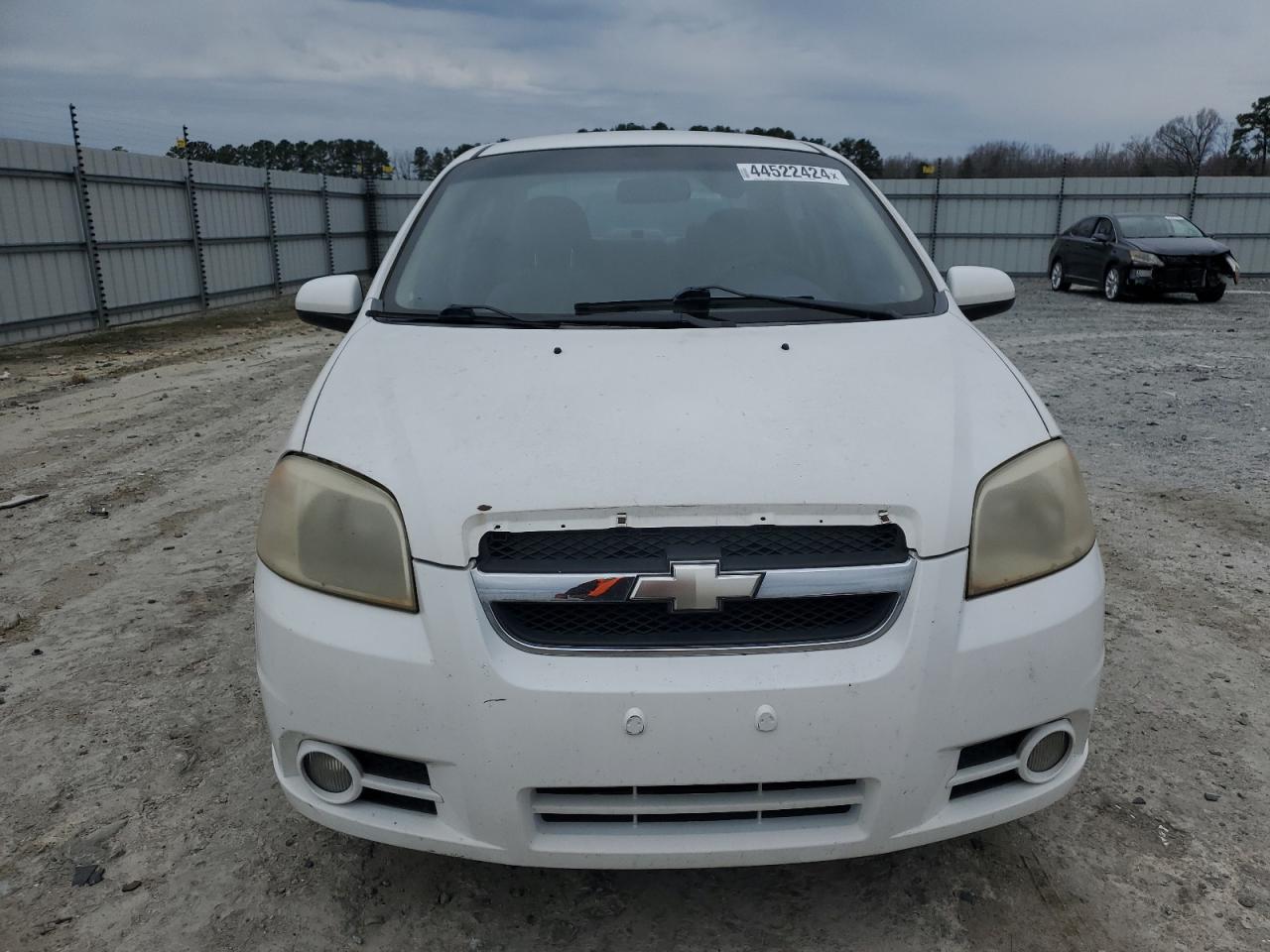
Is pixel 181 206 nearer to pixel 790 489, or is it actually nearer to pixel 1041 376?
pixel 1041 376

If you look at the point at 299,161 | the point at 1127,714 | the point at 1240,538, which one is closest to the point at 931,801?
the point at 1127,714

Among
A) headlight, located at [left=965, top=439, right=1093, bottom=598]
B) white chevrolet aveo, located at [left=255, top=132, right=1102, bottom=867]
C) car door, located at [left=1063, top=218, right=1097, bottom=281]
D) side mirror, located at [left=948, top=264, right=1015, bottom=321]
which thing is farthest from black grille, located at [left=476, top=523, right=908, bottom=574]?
car door, located at [left=1063, top=218, right=1097, bottom=281]

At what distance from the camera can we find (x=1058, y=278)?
741 inches

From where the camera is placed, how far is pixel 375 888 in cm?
210

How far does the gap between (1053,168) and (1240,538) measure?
46618 mm

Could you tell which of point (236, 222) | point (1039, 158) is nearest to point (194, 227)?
point (236, 222)

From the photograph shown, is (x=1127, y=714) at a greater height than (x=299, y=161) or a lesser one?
lesser

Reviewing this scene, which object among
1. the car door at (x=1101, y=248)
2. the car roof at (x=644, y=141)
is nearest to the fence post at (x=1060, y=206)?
the car door at (x=1101, y=248)

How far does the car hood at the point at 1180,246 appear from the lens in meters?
15.6

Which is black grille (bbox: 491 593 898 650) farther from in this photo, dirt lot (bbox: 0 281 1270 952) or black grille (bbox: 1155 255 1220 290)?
black grille (bbox: 1155 255 1220 290)

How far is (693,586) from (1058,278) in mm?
19403

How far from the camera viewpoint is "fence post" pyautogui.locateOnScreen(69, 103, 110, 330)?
13094 mm

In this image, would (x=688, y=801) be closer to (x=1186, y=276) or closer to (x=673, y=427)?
(x=673, y=427)

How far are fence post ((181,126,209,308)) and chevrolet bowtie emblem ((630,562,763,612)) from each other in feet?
54.6
